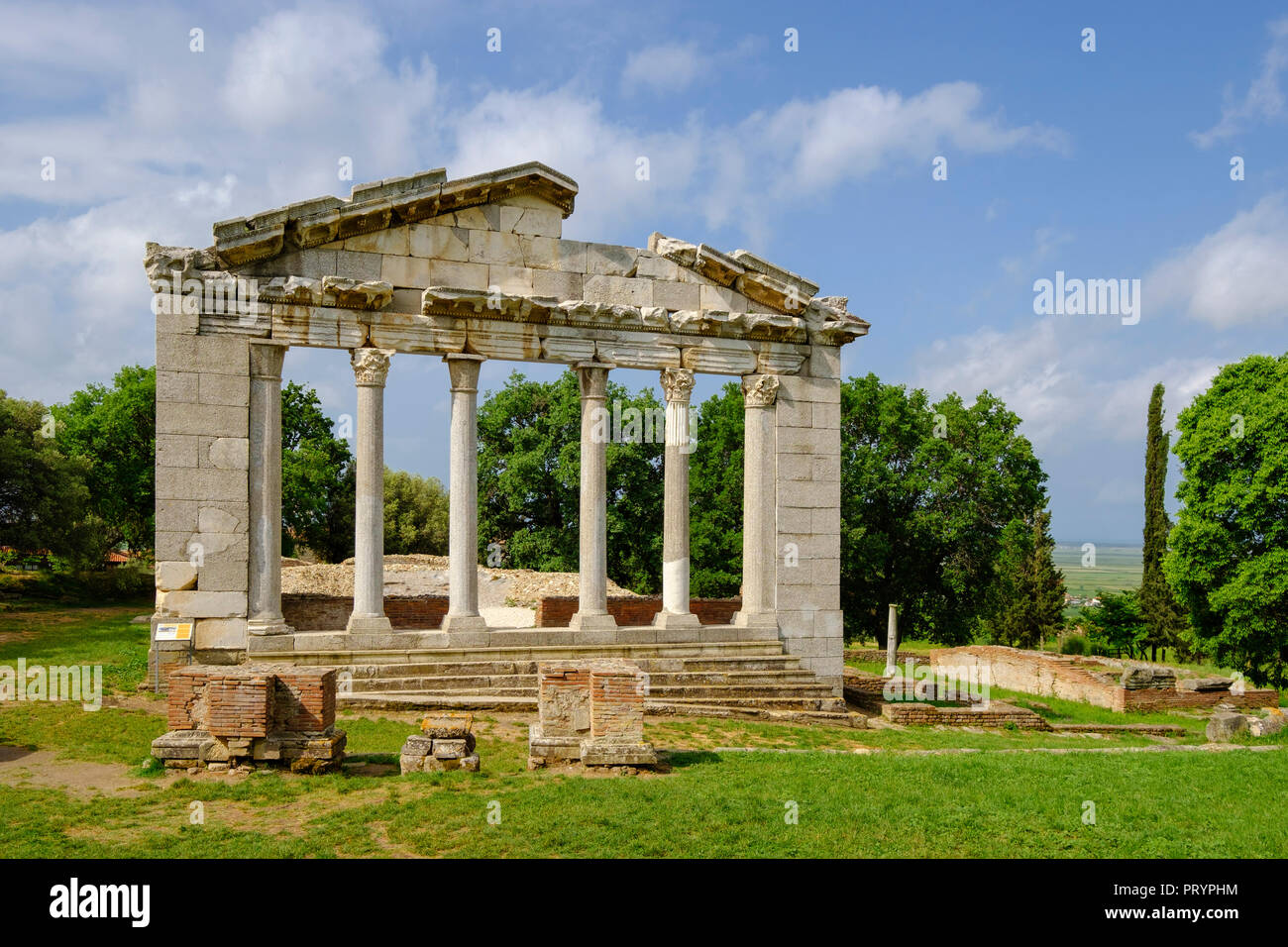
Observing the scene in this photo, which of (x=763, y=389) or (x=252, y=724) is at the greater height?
(x=763, y=389)

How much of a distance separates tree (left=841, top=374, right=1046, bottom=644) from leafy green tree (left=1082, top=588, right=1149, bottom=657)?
10562 mm

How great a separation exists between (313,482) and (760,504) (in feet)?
98.4

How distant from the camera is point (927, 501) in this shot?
40000 mm

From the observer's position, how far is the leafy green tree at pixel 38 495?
34.2m

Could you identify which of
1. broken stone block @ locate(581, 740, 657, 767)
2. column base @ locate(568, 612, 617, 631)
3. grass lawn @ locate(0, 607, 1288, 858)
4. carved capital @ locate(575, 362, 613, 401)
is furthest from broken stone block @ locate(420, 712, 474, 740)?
carved capital @ locate(575, 362, 613, 401)

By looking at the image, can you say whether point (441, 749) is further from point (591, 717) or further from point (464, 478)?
point (464, 478)

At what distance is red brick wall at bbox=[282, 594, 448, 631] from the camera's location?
2434cm

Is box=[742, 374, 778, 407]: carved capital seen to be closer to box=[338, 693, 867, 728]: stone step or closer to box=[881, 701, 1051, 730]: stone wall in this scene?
box=[338, 693, 867, 728]: stone step

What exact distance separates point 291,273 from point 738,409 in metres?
26.2

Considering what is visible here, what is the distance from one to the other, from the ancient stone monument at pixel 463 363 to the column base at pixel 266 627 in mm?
37

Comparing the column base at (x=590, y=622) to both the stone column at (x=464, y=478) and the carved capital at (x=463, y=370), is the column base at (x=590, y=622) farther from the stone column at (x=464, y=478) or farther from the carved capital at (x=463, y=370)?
the carved capital at (x=463, y=370)

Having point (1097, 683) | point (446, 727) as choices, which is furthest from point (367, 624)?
point (1097, 683)

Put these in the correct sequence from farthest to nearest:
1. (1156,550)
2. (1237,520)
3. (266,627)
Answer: (1156,550) → (1237,520) → (266,627)

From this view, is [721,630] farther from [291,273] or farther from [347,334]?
[291,273]
